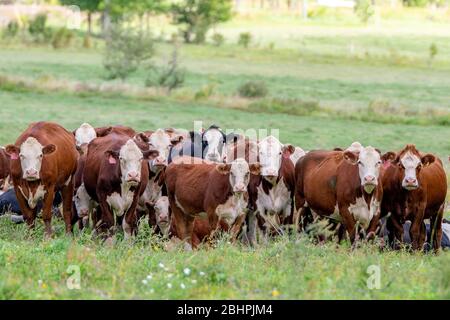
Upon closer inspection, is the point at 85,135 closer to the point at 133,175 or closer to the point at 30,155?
the point at 30,155

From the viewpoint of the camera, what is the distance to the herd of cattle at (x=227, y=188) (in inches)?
507

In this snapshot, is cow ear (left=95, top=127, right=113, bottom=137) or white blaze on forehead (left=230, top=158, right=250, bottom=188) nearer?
white blaze on forehead (left=230, top=158, right=250, bottom=188)

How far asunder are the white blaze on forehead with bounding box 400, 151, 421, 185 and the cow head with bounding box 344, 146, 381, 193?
330 mm

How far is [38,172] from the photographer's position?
1336 cm

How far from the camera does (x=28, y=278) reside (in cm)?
870

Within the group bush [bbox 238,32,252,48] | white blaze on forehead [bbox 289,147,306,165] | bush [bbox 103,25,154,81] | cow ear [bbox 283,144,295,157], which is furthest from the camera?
bush [bbox 238,32,252,48]

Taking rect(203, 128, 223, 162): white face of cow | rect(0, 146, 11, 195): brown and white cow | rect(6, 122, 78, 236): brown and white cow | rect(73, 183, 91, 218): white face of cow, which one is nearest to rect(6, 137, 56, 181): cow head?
rect(6, 122, 78, 236): brown and white cow

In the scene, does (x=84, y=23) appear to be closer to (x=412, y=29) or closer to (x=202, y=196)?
(x=412, y=29)

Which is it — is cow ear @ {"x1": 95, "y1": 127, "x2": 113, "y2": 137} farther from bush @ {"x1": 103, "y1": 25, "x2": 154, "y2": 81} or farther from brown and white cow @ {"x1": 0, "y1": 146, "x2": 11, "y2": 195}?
bush @ {"x1": 103, "y1": 25, "x2": 154, "y2": 81}

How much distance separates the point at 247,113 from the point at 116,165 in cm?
1672

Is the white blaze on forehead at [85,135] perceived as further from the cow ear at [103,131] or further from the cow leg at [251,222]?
the cow leg at [251,222]

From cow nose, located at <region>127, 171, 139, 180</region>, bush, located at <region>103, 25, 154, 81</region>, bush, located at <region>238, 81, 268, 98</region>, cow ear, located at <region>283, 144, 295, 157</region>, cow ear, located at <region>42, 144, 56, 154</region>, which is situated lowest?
bush, located at <region>238, 81, 268, 98</region>

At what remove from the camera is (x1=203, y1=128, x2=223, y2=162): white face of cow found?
15.5 m

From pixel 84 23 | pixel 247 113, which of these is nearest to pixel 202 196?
pixel 247 113
